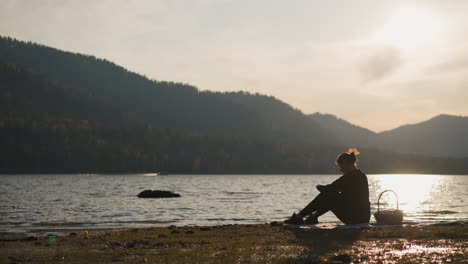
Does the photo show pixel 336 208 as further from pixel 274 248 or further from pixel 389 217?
pixel 274 248

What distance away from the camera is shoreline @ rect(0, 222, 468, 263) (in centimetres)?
1353

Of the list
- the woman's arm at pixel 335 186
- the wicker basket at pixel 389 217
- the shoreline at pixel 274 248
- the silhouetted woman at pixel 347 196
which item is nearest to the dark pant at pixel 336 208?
the silhouetted woman at pixel 347 196

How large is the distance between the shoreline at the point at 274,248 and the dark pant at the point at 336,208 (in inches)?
24.7

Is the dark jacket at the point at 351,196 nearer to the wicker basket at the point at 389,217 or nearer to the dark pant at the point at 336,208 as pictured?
the dark pant at the point at 336,208

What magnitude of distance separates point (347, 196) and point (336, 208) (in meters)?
0.64

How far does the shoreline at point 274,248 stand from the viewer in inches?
533

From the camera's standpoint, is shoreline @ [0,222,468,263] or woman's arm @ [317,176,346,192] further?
woman's arm @ [317,176,346,192]

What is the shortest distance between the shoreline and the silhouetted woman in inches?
28.0

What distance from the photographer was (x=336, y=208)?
1956cm

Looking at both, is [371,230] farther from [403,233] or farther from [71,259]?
[71,259]

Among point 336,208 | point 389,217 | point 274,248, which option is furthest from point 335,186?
point 274,248

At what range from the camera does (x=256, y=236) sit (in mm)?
19953

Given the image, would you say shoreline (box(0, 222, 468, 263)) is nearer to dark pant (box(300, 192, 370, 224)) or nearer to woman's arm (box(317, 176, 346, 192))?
dark pant (box(300, 192, 370, 224))

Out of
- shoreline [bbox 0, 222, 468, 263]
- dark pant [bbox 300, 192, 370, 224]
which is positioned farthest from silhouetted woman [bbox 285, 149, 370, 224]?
shoreline [bbox 0, 222, 468, 263]
